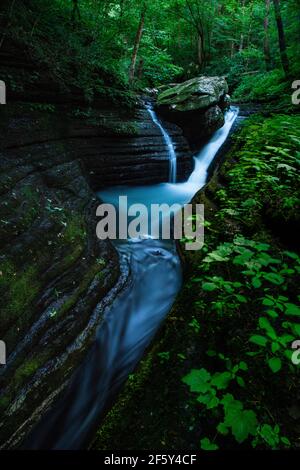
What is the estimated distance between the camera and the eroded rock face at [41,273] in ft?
10.5

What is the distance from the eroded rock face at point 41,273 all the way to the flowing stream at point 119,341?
0.15 m

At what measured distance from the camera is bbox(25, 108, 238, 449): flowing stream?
3.26m

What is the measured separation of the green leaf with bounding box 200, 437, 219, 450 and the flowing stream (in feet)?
5.76

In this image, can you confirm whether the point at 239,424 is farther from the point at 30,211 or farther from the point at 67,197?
the point at 67,197

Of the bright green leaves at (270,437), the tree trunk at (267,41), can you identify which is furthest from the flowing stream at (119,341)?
the tree trunk at (267,41)

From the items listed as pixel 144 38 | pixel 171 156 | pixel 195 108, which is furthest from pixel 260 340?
pixel 144 38

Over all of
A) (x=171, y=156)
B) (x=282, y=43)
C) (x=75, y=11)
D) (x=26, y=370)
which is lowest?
(x=26, y=370)

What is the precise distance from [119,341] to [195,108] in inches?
322

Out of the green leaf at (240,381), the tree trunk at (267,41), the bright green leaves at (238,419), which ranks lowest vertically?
the bright green leaves at (238,419)

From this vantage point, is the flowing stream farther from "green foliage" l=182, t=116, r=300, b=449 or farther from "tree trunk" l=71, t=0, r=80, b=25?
"tree trunk" l=71, t=0, r=80, b=25

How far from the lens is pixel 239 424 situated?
1.75 m

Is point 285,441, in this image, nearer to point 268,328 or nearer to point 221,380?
point 221,380

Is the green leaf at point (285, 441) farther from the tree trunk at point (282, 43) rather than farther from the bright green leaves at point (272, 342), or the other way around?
the tree trunk at point (282, 43)

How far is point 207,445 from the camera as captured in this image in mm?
1875
